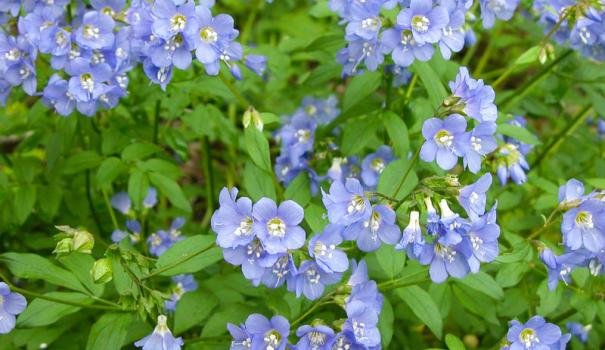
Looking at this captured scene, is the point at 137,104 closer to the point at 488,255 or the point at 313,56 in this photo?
the point at 313,56

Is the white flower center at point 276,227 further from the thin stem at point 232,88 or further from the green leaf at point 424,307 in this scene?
the thin stem at point 232,88

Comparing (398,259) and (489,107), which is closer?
(489,107)

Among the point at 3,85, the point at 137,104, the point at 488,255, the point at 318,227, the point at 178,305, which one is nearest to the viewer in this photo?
the point at 488,255

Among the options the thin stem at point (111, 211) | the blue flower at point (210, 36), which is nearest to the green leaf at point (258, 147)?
the blue flower at point (210, 36)

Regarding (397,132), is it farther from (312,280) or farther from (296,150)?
(312,280)

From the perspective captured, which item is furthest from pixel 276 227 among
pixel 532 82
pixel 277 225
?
pixel 532 82

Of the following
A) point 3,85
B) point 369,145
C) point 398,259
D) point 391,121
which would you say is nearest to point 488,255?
point 398,259

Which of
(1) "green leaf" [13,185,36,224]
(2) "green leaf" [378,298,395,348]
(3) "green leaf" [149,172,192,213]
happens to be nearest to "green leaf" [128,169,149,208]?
(3) "green leaf" [149,172,192,213]
